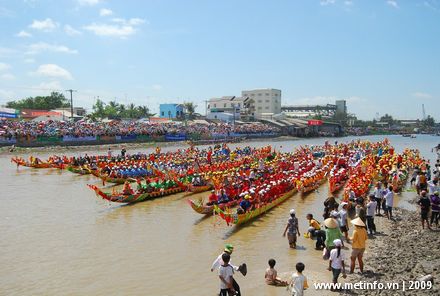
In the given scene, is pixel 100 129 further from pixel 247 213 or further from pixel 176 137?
pixel 247 213

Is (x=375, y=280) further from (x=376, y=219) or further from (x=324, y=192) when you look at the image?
(x=324, y=192)

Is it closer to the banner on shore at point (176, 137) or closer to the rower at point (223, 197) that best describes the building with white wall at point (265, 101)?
the banner on shore at point (176, 137)

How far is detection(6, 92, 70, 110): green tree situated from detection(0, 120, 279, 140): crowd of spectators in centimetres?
3089

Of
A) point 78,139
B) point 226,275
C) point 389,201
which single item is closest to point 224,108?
point 78,139

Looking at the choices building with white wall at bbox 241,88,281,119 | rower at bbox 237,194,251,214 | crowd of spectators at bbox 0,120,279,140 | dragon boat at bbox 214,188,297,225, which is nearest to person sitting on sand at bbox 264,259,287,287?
dragon boat at bbox 214,188,297,225

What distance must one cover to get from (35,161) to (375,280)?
25768 mm

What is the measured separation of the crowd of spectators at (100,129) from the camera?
42625 millimetres

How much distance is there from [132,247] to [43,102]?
76.8 metres

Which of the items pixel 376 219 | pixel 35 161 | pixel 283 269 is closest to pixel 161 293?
pixel 283 269

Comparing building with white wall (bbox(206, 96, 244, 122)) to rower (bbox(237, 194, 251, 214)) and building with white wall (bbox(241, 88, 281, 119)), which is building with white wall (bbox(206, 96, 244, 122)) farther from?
rower (bbox(237, 194, 251, 214))

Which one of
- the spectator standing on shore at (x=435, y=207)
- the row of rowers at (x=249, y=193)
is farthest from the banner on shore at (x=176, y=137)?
the spectator standing on shore at (x=435, y=207)

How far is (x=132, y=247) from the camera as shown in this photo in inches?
448

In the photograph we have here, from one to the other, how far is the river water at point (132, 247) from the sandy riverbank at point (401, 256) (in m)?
1.13

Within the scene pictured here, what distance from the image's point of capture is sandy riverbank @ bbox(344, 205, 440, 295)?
319 inches
